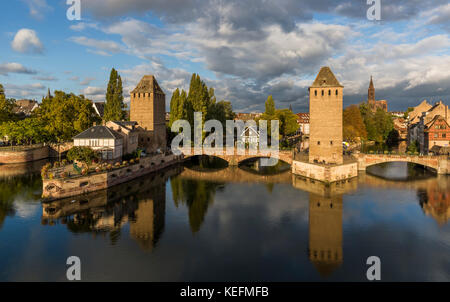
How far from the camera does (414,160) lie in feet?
153

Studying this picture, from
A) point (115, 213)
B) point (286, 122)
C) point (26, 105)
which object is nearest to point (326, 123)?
point (115, 213)

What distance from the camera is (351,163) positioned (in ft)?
143

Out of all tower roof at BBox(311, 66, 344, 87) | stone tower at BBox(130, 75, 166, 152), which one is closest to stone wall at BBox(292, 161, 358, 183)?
tower roof at BBox(311, 66, 344, 87)

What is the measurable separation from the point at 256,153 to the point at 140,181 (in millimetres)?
21847

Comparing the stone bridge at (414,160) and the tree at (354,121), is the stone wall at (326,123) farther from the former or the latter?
the tree at (354,121)

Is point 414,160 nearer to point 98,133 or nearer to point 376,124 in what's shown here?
point 376,124

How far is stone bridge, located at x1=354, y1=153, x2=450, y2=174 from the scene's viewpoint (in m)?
45.7

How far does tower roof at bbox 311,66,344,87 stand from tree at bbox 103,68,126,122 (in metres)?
43.0
